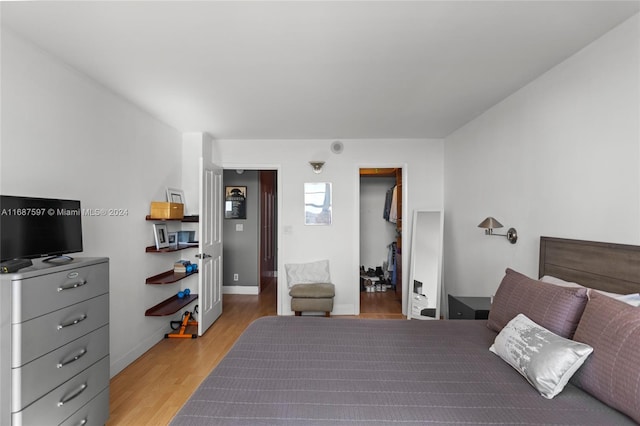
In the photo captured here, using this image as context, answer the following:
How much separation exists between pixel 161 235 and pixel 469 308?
3227 mm

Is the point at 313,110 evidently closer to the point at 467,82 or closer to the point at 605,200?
the point at 467,82

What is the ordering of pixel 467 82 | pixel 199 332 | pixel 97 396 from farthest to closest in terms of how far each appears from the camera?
1. pixel 199 332
2. pixel 467 82
3. pixel 97 396

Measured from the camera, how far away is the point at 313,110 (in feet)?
10.00

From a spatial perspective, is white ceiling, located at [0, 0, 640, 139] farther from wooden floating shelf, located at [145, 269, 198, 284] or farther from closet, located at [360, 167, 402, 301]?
closet, located at [360, 167, 402, 301]

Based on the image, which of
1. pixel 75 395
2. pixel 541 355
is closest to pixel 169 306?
pixel 75 395

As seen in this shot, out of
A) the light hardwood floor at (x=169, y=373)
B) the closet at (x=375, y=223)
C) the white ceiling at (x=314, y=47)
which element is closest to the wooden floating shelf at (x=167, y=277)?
the light hardwood floor at (x=169, y=373)

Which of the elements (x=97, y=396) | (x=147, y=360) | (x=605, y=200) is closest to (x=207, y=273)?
(x=147, y=360)

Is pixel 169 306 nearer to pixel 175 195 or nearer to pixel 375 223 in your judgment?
pixel 175 195

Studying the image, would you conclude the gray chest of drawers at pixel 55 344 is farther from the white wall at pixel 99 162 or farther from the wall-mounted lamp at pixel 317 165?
the wall-mounted lamp at pixel 317 165

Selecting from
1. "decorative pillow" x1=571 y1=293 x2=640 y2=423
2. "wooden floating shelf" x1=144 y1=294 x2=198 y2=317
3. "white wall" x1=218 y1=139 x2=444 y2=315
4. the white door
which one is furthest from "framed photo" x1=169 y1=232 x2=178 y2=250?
"decorative pillow" x1=571 y1=293 x2=640 y2=423

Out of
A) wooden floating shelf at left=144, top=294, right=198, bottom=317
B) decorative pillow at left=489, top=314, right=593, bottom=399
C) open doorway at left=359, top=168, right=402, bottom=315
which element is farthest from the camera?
open doorway at left=359, top=168, right=402, bottom=315

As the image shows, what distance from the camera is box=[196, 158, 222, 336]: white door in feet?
11.4

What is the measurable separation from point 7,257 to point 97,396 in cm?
103

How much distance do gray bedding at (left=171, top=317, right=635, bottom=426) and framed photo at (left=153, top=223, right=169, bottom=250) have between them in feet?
6.34
